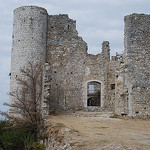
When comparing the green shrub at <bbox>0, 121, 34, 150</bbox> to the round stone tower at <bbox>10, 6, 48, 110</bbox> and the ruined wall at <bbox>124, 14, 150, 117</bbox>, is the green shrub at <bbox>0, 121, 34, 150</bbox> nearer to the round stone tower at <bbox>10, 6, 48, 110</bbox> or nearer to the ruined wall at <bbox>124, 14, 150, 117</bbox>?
the ruined wall at <bbox>124, 14, 150, 117</bbox>

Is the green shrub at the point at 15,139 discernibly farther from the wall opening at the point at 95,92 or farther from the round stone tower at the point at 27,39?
the wall opening at the point at 95,92

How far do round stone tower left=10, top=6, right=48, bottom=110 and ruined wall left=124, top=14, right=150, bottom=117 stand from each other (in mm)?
7328

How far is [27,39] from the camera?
20.6 metres

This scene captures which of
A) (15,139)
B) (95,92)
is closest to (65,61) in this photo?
(95,92)

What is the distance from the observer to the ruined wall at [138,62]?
16.3 m

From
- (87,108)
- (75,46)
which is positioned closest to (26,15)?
(75,46)

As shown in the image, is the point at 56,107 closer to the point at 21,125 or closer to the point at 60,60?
the point at 60,60

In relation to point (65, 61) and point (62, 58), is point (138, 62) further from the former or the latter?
point (62, 58)

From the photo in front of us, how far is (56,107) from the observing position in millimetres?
20672

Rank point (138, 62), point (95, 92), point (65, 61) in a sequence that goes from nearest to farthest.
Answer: point (138, 62), point (65, 61), point (95, 92)

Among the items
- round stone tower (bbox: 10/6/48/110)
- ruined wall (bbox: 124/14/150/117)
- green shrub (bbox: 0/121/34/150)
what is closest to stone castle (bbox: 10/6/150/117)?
round stone tower (bbox: 10/6/48/110)

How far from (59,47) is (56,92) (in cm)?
384

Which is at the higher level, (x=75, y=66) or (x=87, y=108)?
(x=75, y=66)

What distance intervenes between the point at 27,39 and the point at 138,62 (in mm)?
9059
